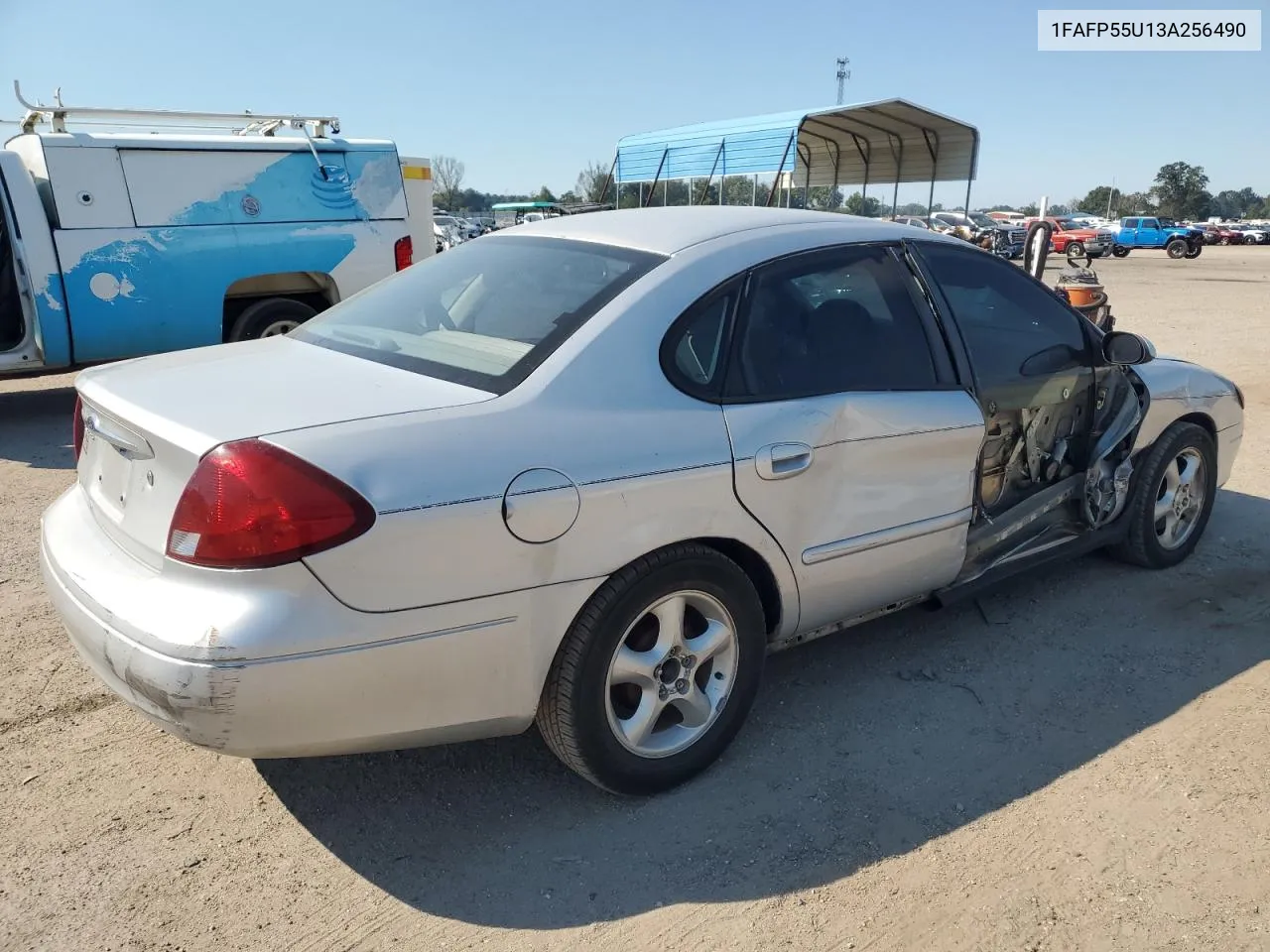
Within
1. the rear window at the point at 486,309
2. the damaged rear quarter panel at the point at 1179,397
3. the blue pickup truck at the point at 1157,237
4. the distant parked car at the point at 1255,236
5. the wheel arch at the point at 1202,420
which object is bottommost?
the distant parked car at the point at 1255,236

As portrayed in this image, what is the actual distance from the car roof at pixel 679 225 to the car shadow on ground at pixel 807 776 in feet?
5.11

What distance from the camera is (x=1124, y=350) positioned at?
3.94 meters

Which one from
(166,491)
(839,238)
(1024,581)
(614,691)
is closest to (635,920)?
(614,691)

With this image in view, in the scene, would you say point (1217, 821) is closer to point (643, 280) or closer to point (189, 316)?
point (643, 280)

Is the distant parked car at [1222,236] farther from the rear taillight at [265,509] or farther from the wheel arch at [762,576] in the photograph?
the rear taillight at [265,509]

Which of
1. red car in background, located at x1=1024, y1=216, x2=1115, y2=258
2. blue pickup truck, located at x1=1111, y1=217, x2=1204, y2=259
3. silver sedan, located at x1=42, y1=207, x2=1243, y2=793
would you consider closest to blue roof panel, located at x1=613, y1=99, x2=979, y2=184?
silver sedan, located at x1=42, y1=207, x2=1243, y2=793

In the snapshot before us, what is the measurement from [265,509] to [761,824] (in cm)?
156

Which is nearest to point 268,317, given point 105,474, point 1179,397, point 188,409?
point 105,474

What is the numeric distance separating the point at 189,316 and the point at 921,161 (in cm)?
1348

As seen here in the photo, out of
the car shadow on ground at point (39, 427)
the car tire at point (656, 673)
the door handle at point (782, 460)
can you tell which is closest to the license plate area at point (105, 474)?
the car tire at point (656, 673)

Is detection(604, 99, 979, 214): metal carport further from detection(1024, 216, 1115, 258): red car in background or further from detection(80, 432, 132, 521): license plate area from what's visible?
detection(1024, 216, 1115, 258): red car in background

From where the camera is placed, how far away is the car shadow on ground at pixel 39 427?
670cm

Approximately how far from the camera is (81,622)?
246 centimetres

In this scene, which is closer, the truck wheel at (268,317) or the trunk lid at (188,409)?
the trunk lid at (188,409)
